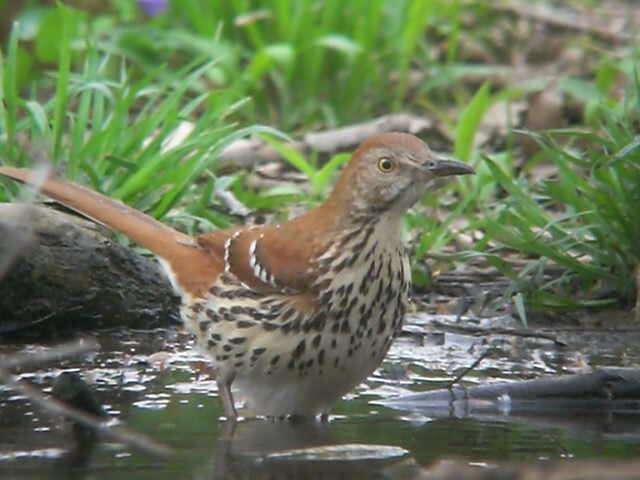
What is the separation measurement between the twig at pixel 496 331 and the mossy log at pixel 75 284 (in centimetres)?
103

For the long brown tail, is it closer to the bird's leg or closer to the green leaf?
the bird's leg

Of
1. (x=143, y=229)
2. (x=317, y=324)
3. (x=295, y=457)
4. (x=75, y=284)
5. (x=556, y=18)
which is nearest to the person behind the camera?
(x=295, y=457)

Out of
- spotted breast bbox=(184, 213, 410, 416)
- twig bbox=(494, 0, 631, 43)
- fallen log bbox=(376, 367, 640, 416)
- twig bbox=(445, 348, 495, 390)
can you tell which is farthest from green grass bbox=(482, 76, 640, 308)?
twig bbox=(494, 0, 631, 43)

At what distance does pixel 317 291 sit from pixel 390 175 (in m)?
0.43

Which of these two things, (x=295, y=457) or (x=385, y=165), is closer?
(x=295, y=457)

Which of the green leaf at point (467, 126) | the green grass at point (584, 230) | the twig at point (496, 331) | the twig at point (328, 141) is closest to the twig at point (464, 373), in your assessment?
the twig at point (496, 331)

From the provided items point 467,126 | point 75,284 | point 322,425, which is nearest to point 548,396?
point 322,425

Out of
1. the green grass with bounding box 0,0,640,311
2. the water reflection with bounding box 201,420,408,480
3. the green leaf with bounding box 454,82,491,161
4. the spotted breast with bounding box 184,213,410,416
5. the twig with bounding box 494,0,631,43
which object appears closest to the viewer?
the water reflection with bounding box 201,420,408,480

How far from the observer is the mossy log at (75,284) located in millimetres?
5445

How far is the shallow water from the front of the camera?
3838mm

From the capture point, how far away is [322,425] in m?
4.52

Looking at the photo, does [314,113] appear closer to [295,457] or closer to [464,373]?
[464,373]

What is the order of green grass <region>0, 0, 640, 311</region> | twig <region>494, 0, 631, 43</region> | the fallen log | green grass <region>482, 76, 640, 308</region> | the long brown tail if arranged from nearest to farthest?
1. the fallen log
2. the long brown tail
3. green grass <region>482, 76, 640, 308</region>
4. green grass <region>0, 0, 640, 311</region>
5. twig <region>494, 0, 631, 43</region>

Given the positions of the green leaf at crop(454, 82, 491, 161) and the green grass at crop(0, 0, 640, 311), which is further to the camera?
the green leaf at crop(454, 82, 491, 161)
